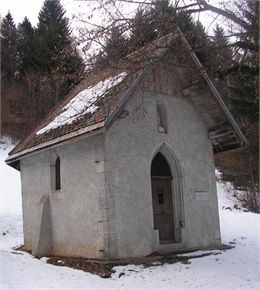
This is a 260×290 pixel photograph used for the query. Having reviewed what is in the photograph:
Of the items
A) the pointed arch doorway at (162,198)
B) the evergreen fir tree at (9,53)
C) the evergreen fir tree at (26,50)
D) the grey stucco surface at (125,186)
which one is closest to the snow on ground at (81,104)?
the grey stucco surface at (125,186)

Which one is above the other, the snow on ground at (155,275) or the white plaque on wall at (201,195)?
the white plaque on wall at (201,195)

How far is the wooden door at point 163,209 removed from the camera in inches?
570

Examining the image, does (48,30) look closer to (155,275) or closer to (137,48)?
(137,48)

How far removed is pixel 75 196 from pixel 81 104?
347cm

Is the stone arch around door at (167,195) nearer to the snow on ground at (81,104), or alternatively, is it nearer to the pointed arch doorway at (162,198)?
the pointed arch doorway at (162,198)

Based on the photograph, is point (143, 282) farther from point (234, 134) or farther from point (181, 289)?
point (234, 134)

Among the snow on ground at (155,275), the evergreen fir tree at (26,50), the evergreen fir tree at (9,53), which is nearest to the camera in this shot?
the snow on ground at (155,275)

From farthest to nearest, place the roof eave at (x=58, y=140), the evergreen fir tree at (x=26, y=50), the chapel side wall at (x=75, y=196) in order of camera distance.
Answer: the evergreen fir tree at (x=26, y=50) → the chapel side wall at (x=75, y=196) → the roof eave at (x=58, y=140)

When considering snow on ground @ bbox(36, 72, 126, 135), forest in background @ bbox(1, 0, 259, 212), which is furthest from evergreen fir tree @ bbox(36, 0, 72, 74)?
snow on ground @ bbox(36, 72, 126, 135)

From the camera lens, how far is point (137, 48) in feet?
36.5

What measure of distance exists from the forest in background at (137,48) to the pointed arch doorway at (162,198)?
329cm

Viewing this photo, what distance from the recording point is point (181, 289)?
9961 mm

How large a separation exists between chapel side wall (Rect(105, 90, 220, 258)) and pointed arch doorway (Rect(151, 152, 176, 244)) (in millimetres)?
474

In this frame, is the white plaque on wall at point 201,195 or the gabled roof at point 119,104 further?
the white plaque on wall at point 201,195
